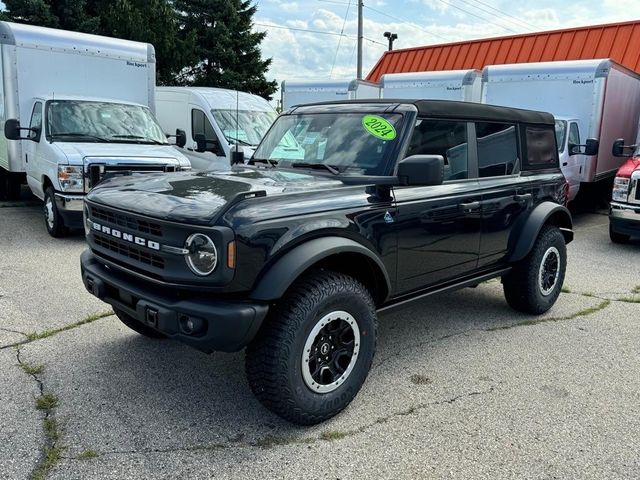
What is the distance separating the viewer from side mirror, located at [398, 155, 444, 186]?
3430mm

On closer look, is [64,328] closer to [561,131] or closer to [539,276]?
[539,276]

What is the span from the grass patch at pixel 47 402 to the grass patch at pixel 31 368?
366 millimetres

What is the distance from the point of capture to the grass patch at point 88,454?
2.88 meters

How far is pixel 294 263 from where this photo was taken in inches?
119

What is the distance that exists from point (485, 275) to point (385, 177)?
148cm

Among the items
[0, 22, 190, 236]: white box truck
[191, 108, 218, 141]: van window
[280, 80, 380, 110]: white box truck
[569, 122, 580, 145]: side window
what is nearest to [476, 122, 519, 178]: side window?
[0, 22, 190, 236]: white box truck

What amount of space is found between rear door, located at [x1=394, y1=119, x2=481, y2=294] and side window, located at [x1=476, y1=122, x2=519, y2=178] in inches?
6.6

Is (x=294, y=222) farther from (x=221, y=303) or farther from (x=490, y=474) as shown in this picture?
(x=490, y=474)

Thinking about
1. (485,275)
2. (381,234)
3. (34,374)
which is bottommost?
(34,374)

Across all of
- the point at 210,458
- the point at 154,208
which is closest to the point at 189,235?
the point at 154,208

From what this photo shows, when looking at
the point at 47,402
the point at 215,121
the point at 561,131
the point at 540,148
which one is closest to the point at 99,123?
the point at 215,121

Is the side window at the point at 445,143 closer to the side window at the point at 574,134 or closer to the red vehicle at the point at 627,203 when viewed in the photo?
the red vehicle at the point at 627,203

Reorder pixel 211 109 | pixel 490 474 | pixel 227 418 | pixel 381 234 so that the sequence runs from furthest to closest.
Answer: pixel 211 109
pixel 381 234
pixel 227 418
pixel 490 474

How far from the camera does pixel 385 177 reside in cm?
371
